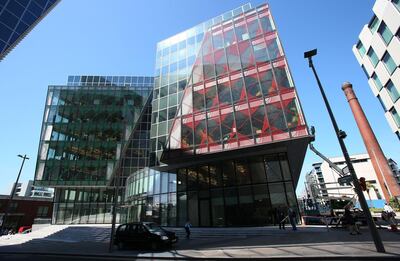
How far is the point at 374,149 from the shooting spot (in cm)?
4519

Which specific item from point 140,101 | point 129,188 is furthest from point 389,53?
point 140,101

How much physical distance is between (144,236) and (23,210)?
207ft

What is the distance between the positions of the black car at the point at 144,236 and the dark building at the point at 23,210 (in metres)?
57.2

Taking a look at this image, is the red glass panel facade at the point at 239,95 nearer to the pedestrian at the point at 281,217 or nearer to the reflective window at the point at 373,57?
the pedestrian at the point at 281,217

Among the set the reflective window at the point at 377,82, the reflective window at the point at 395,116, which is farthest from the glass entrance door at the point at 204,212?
the reflective window at the point at 377,82

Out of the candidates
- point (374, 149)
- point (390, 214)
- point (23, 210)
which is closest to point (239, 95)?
point (390, 214)

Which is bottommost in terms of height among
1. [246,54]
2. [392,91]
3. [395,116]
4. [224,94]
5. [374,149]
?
[395,116]

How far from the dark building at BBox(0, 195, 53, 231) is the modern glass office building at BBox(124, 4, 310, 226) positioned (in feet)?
158

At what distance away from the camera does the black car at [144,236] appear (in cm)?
1311

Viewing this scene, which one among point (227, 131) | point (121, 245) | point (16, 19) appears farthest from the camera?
point (16, 19)

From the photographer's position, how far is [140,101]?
49.7 metres

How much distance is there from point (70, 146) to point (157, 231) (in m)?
37.3

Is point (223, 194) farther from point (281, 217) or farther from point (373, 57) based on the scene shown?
point (373, 57)

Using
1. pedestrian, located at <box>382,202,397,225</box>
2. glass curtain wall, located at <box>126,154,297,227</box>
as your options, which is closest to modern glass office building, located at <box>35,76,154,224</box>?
glass curtain wall, located at <box>126,154,297,227</box>
